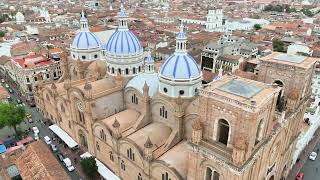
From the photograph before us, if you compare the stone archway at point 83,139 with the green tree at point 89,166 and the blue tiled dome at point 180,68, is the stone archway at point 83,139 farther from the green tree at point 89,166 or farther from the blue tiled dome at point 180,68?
the blue tiled dome at point 180,68

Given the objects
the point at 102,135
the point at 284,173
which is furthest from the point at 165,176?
the point at 284,173

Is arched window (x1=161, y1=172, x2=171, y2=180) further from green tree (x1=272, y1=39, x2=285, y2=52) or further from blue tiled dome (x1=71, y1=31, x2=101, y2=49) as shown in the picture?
green tree (x1=272, y1=39, x2=285, y2=52)

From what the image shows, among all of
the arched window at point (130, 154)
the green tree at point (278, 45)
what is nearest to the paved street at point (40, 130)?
the arched window at point (130, 154)

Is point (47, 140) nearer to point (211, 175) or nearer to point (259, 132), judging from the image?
point (211, 175)

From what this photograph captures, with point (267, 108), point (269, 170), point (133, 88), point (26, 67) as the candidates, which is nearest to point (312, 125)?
point (269, 170)

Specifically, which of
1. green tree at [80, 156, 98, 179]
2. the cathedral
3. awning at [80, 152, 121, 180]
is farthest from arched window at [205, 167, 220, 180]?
green tree at [80, 156, 98, 179]

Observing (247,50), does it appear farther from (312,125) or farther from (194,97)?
(194,97)
